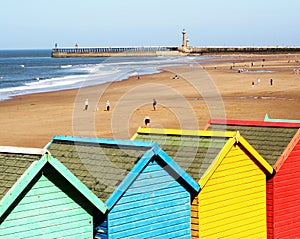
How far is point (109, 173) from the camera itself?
6770mm

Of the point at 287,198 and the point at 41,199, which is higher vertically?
the point at 41,199

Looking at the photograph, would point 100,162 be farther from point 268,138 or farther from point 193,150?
point 268,138

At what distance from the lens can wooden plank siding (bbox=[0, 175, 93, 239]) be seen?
594 centimetres

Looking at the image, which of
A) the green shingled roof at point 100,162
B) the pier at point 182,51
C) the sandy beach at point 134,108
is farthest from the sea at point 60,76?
the pier at point 182,51

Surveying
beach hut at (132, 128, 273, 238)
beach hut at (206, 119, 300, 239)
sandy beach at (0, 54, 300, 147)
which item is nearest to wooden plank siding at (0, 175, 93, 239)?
beach hut at (132, 128, 273, 238)

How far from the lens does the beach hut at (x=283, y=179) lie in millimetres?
8195

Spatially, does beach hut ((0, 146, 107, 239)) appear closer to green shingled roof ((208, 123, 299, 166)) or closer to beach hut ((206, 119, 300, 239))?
beach hut ((206, 119, 300, 239))

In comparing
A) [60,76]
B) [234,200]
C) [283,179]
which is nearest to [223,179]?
[234,200]

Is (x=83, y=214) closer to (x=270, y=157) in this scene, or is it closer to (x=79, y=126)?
(x=270, y=157)

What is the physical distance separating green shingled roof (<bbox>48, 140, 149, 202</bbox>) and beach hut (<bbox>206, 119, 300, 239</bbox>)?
2.21 meters

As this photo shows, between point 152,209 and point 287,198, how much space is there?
222 cm

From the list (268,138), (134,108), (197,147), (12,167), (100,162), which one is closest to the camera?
(12,167)

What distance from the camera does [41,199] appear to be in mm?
6082

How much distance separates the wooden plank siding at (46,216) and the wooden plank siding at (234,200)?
162 centimetres
